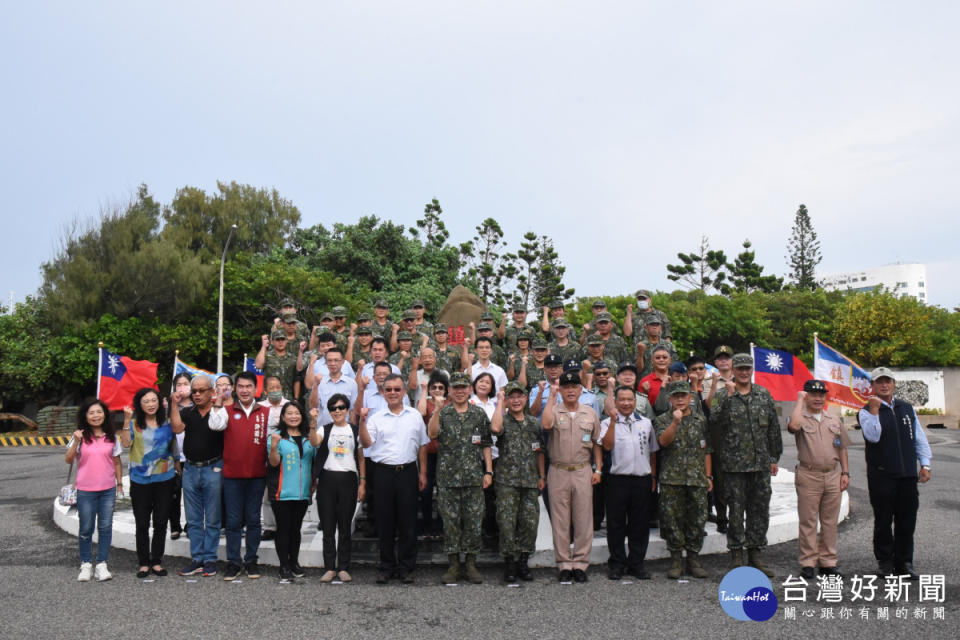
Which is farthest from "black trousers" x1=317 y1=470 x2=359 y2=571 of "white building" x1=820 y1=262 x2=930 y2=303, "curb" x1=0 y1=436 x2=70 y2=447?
"white building" x1=820 y1=262 x2=930 y2=303

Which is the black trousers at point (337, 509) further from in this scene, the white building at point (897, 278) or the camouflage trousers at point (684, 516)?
the white building at point (897, 278)

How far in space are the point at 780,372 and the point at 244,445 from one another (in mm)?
9258

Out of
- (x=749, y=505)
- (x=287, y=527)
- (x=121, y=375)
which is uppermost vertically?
(x=121, y=375)

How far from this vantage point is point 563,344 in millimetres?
8516

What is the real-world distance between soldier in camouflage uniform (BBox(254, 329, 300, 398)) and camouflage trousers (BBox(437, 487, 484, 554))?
10.3 feet

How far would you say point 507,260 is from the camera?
4441 centimetres

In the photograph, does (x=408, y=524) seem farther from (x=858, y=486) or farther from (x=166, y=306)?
(x=166, y=306)

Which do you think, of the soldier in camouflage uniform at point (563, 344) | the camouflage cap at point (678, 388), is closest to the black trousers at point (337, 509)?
the camouflage cap at point (678, 388)

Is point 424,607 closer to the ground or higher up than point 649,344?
closer to the ground

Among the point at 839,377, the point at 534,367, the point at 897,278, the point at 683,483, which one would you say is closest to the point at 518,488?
the point at 683,483

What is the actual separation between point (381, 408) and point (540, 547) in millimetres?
2232

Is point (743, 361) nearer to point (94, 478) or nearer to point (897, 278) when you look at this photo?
point (94, 478)

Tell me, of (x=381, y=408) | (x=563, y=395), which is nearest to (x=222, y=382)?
(x=381, y=408)

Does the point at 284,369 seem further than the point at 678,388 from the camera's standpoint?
Yes
